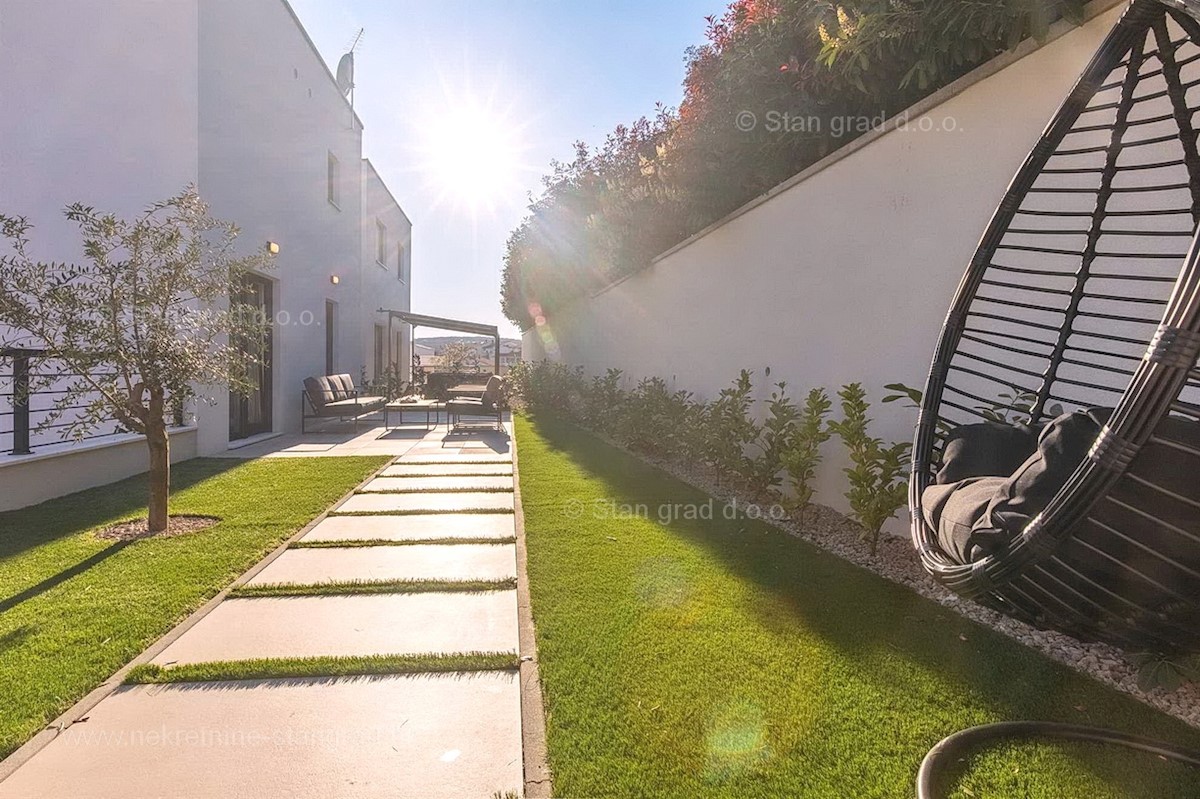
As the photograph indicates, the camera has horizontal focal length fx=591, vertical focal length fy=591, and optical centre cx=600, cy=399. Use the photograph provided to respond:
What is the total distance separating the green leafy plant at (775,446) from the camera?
4.52 meters

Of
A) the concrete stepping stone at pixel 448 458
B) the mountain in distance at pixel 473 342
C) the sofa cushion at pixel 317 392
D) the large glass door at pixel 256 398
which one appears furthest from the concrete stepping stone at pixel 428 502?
the mountain in distance at pixel 473 342

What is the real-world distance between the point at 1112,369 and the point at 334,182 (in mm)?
12726

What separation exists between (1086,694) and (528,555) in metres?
2.61

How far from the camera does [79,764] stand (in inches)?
67.5

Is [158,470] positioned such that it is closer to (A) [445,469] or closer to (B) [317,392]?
(A) [445,469]

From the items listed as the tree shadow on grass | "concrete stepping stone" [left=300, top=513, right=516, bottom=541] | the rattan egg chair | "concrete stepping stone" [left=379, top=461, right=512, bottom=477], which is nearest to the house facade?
the tree shadow on grass

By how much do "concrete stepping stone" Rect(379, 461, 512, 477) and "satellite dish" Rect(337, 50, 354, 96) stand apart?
11.4 meters

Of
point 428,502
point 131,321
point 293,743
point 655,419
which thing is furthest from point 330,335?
point 293,743

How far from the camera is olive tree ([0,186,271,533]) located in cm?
345

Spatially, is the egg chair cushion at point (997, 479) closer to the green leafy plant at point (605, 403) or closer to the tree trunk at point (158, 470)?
the tree trunk at point (158, 470)

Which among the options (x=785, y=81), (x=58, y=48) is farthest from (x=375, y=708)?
(x=58, y=48)

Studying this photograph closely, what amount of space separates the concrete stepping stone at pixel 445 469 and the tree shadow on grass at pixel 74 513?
1.74 metres

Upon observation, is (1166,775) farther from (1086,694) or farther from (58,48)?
(58,48)

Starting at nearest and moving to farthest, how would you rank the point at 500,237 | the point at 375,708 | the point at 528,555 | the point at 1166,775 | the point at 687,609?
the point at 1166,775 < the point at 375,708 < the point at 687,609 < the point at 528,555 < the point at 500,237
